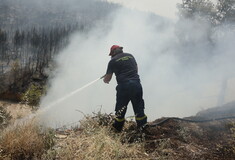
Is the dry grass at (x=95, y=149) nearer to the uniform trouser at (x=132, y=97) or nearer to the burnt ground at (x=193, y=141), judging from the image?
the burnt ground at (x=193, y=141)

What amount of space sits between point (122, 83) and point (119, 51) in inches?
30.1

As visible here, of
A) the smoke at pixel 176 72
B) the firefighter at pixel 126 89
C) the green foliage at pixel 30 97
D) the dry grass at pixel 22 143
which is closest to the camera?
the dry grass at pixel 22 143

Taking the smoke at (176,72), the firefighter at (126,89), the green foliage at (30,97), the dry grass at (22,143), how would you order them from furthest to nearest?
the smoke at (176,72)
the firefighter at (126,89)
the green foliage at (30,97)
the dry grass at (22,143)

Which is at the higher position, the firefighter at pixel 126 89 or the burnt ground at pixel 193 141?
the firefighter at pixel 126 89

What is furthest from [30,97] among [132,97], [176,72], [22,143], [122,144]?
[176,72]

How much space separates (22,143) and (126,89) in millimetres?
1989

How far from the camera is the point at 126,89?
12.3 feet

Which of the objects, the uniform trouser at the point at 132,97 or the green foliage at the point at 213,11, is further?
the green foliage at the point at 213,11

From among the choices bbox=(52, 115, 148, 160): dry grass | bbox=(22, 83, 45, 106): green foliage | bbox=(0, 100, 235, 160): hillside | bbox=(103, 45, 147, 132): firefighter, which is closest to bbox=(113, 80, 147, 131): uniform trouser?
bbox=(103, 45, 147, 132): firefighter

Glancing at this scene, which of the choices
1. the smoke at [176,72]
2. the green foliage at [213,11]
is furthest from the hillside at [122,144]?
the green foliage at [213,11]

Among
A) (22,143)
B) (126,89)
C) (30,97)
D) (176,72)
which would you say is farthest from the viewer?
(176,72)

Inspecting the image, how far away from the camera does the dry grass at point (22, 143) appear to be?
2209 millimetres

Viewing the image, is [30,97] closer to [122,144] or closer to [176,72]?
[122,144]

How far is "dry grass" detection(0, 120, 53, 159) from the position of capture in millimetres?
2209
